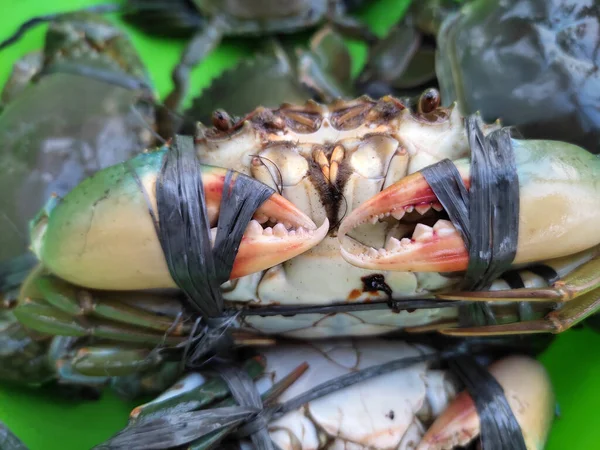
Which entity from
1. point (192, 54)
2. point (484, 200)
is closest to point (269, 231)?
point (484, 200)

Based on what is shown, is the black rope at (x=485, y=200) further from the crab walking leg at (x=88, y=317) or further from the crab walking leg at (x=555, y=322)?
the crab walking leg at (x=88, y=317)

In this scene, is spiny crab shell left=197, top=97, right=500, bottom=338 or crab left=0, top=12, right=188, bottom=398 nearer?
spiny crab shell left=197, top=97, right=500, bottom=338

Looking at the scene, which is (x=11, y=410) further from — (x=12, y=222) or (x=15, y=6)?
(x=15, y=6)

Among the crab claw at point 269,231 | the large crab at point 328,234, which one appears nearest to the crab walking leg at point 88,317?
the large crab at point 328,234

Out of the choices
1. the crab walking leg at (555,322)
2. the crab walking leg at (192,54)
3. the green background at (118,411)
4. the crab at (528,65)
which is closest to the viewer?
the crab walking leg at (555,322)

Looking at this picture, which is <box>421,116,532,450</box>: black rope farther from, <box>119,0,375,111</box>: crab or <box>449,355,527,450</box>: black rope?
<box>119,0,375,111</box>: crab

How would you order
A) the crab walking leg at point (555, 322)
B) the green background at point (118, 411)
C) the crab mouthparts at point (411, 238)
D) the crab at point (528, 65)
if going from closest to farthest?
the crab mouthparts at point (411, 238) → the crab walking leg at point (555, 322) → the green background at point (118, 411) → the crab at point (528, 65)

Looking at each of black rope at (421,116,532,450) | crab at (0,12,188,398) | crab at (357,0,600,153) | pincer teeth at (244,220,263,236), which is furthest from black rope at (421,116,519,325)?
crab at (0,12,188,398)

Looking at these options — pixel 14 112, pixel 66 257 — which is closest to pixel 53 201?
pixel 66 257
